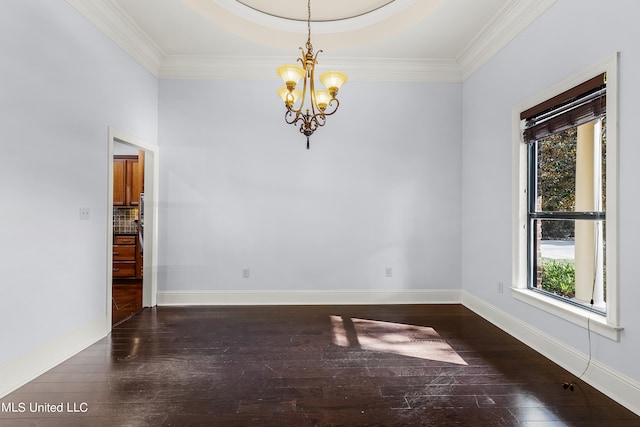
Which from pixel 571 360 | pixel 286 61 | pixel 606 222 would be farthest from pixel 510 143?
pixel 286 61

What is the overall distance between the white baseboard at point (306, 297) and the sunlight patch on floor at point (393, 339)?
61 centimetres

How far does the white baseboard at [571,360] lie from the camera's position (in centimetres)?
206

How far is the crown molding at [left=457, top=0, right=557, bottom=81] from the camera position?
2932 millimetres

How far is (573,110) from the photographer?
2.53 meters

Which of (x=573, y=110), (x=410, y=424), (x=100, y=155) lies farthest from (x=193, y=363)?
(x=573, y=110)

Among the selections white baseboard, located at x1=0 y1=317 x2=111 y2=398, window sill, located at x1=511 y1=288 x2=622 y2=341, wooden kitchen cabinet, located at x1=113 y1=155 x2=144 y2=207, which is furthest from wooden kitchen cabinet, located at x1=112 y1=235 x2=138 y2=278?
window sill, located at x1=511 y1=288 x2=622 y2=341

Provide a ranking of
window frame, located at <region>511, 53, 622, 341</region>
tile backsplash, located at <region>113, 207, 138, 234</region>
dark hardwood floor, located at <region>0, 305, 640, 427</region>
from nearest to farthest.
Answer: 1. dark hardwood floor, located at <region>0, 305, 640, 427</region>
2. window frame, located at <region>511, 53, 622, 341</region>
3. tile backsplash, located at <region>113, 207, 138, 234</region>

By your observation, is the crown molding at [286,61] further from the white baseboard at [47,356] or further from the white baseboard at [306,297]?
the white baseboard at [47,356]

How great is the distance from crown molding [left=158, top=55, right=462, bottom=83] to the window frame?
143 cm

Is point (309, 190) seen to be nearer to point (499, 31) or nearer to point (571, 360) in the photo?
point (499, 31)

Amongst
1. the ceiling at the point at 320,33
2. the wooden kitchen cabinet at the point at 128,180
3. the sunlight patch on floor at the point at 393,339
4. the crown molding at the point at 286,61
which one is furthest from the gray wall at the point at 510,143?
the wooden kitchen cabinet at the point at 128,180

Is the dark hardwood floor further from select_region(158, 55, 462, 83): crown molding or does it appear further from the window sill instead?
select_region(158, 55, 462, 83): crown molding

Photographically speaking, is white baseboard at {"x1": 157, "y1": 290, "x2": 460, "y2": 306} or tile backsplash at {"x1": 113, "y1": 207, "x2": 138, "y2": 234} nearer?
white baseboard at {"x1": 157, "y1": 290, "x2": 460, "y2": 306}

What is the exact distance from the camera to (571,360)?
2.51 meters
